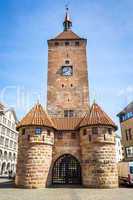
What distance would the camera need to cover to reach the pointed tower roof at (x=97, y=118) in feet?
68.1

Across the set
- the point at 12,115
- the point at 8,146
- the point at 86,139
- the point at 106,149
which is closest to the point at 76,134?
the point at 86,139

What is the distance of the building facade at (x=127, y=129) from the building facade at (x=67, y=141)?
860 centimetres

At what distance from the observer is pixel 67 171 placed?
2230 cm

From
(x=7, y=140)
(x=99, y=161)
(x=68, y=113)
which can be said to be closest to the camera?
(x=99, y=161)

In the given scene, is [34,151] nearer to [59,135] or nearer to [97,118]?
[59,135]

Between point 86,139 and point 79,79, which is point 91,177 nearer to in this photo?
point 86,139

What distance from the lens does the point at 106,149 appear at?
19922 mm

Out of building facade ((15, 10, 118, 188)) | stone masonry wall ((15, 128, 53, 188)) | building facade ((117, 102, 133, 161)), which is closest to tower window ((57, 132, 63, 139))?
building facade ((15, 10, 118, 188))

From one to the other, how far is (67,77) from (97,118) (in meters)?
8.81

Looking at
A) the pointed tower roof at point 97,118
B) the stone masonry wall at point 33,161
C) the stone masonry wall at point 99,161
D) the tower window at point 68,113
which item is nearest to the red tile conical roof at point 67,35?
the tower window at point 68,113

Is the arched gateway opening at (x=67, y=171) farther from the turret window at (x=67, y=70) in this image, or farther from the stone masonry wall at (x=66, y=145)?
the turret window at (x=67, y=70)

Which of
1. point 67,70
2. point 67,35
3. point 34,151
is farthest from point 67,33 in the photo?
point 34,151

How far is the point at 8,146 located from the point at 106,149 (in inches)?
1370

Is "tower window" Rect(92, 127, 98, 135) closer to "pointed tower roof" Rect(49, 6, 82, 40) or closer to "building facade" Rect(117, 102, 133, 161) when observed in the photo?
"building facade" Rect(117, 102, 133, 161)
